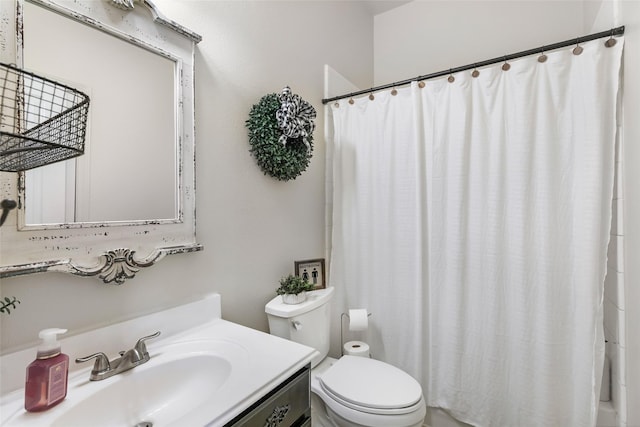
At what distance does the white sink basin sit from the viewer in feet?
2.46

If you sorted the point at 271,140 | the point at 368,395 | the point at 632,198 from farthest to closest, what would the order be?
1. the point at 271,140
2. the point at 368,395
3. the point at 632,198

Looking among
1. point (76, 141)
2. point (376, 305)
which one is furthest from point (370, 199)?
point (76, 141)

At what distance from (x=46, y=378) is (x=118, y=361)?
180mm

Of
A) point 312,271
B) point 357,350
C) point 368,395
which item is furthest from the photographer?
point 312,271

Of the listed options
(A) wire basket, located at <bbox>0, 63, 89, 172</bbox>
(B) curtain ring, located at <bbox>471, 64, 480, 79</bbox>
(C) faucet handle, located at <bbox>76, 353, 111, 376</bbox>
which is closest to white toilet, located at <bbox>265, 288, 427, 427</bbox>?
(C) faucet handle, located at <bbox>76, 353, 111, 376</bbox>

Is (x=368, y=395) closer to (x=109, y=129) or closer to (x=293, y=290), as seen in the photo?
(x=293, y=290)

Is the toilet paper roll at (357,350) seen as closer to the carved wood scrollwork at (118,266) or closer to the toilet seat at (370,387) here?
the toilet seat at (370,387)

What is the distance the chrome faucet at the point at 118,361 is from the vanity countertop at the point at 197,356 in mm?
15

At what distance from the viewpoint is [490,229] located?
4.75ft

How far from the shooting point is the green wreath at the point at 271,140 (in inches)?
53.1

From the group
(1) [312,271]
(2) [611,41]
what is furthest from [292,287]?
(2) [611,41]

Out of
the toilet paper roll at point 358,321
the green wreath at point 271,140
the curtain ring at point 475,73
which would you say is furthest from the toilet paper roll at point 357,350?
the curtain ring at point 475,73

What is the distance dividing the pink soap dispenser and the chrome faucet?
0.09 metres

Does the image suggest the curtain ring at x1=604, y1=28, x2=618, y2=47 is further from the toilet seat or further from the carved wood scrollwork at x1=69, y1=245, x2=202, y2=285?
the carved wood scrollwork at x1=69, y1=245, x2=202, y2=285
